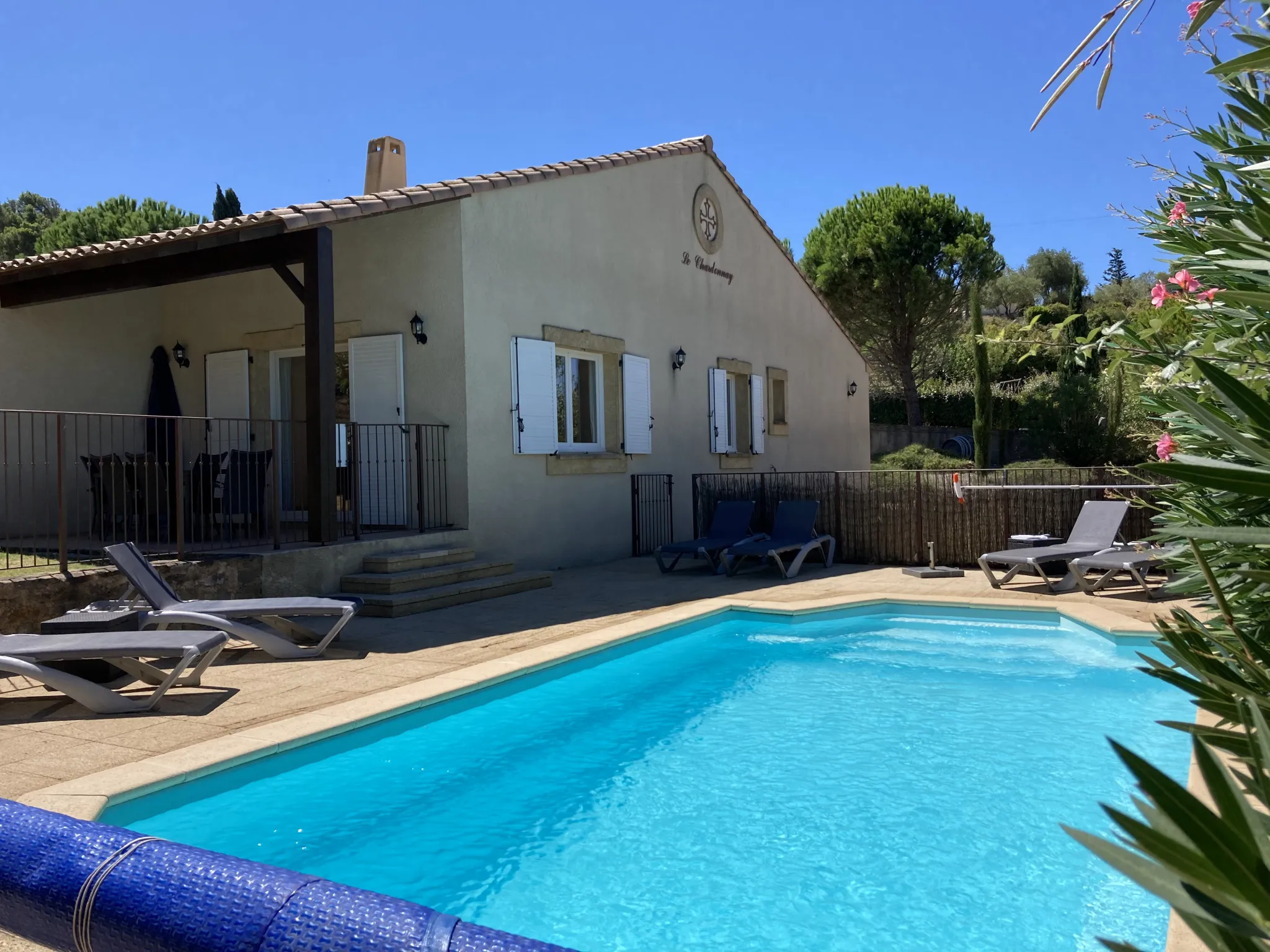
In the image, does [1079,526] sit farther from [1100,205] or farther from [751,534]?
[1100,205]

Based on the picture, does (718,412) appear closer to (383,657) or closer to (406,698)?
(383,657)

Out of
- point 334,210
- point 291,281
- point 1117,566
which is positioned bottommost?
point 1117,566

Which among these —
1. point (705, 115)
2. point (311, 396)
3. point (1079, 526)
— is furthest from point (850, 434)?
point (311, 396)

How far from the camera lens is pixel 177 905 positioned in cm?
169

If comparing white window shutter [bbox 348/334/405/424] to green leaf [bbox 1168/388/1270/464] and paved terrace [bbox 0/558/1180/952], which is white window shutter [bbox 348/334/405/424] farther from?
green leaf [bbox 1168/388/1270/464]

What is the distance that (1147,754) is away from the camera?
16.2 feet

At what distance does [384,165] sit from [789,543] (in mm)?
7626

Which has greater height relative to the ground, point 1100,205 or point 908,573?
point 1100,205

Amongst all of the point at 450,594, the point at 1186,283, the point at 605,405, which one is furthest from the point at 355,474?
the point at 1186,283

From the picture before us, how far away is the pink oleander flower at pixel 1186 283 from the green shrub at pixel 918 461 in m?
18.8

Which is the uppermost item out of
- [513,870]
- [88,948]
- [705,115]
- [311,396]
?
[705,115]

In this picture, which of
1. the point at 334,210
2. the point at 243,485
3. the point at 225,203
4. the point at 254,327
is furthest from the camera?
the point at 225,203

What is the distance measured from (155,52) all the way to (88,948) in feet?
55.6

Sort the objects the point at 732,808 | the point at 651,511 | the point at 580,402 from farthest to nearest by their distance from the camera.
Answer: the point at 651,511 → the point at 580,402 → the point at 732,808
